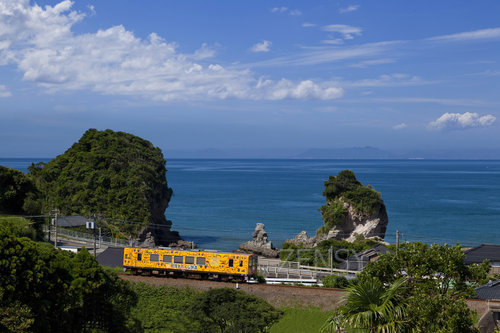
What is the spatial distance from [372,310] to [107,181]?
54256 millimetres

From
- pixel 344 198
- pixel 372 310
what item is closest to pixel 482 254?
pixel 344 198

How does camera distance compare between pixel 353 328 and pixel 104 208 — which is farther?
pixel 104 208

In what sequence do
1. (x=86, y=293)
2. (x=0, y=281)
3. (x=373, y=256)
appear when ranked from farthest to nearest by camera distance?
(x=373, y=256)
(x=86, y=293)
(x=0, y=281)

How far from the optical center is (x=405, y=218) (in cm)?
9650

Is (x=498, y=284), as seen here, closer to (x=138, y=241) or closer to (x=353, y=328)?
(x=353, y=328)

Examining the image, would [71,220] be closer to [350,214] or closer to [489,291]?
[350,214]

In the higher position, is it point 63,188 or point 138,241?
point 63,188

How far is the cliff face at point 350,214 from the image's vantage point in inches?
2392

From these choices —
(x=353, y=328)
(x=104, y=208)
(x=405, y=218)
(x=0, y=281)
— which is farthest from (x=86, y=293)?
(x=405, y=218)

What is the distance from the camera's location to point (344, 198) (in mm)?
61906

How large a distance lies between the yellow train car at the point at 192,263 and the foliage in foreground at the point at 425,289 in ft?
51.7

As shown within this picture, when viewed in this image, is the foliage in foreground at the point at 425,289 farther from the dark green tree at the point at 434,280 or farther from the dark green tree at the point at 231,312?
the dark green tree at the point at 231,312

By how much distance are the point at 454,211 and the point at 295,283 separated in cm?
7924

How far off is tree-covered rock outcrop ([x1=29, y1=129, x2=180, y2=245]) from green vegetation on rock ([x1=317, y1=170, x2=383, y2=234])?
65.8 feet
